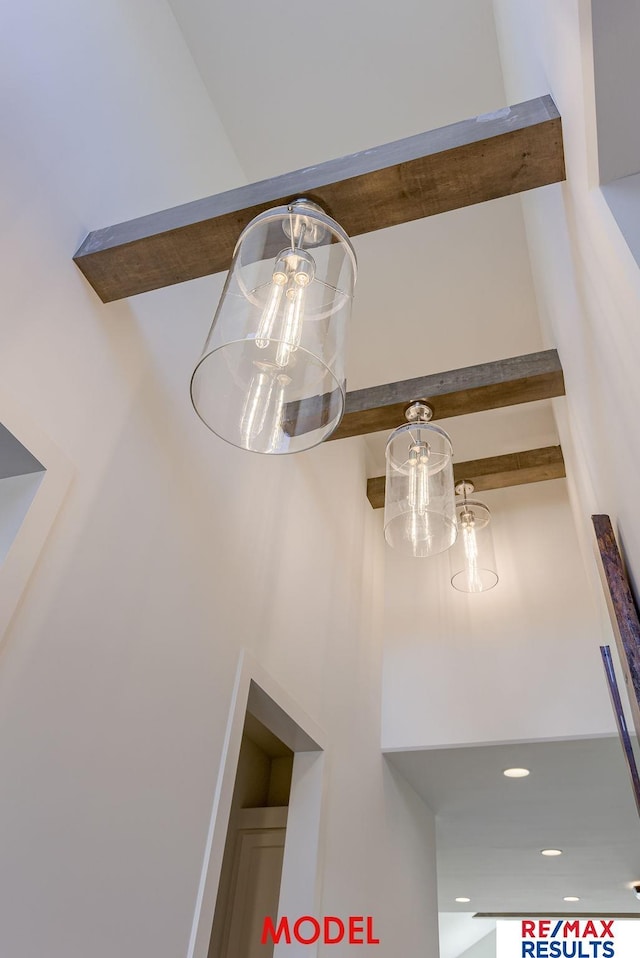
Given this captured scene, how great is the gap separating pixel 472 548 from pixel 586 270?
6.60 ft

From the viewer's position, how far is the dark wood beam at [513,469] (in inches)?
140

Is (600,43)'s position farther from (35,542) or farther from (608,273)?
(35,542)

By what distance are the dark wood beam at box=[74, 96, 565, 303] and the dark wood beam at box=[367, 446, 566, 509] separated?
2.13m

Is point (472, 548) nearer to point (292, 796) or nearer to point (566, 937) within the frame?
point (292, 796)

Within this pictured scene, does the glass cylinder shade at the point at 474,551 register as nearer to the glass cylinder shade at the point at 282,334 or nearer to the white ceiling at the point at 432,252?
the white ceiling at the point at 432,252

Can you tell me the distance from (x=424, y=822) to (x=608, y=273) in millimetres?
3622

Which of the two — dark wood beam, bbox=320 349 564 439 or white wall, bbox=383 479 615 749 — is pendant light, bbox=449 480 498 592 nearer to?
white wall, bbox=383 479 615 749

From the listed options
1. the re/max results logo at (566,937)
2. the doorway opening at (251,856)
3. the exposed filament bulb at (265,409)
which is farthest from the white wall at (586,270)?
the re/max results logo at (566,937)

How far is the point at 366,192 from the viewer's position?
157 cm

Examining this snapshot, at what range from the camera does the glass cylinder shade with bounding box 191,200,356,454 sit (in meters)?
1.37

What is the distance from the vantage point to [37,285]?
5.08 ft

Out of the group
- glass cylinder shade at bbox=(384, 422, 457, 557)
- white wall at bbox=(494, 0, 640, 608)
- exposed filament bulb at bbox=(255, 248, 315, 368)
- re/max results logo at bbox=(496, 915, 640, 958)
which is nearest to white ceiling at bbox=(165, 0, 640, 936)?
white wall at bbox=(494, 0, 640, 608)

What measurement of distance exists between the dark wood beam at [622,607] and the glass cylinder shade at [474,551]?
1524 mm

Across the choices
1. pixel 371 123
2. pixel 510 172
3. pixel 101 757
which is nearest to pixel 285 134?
pixel 371 123
